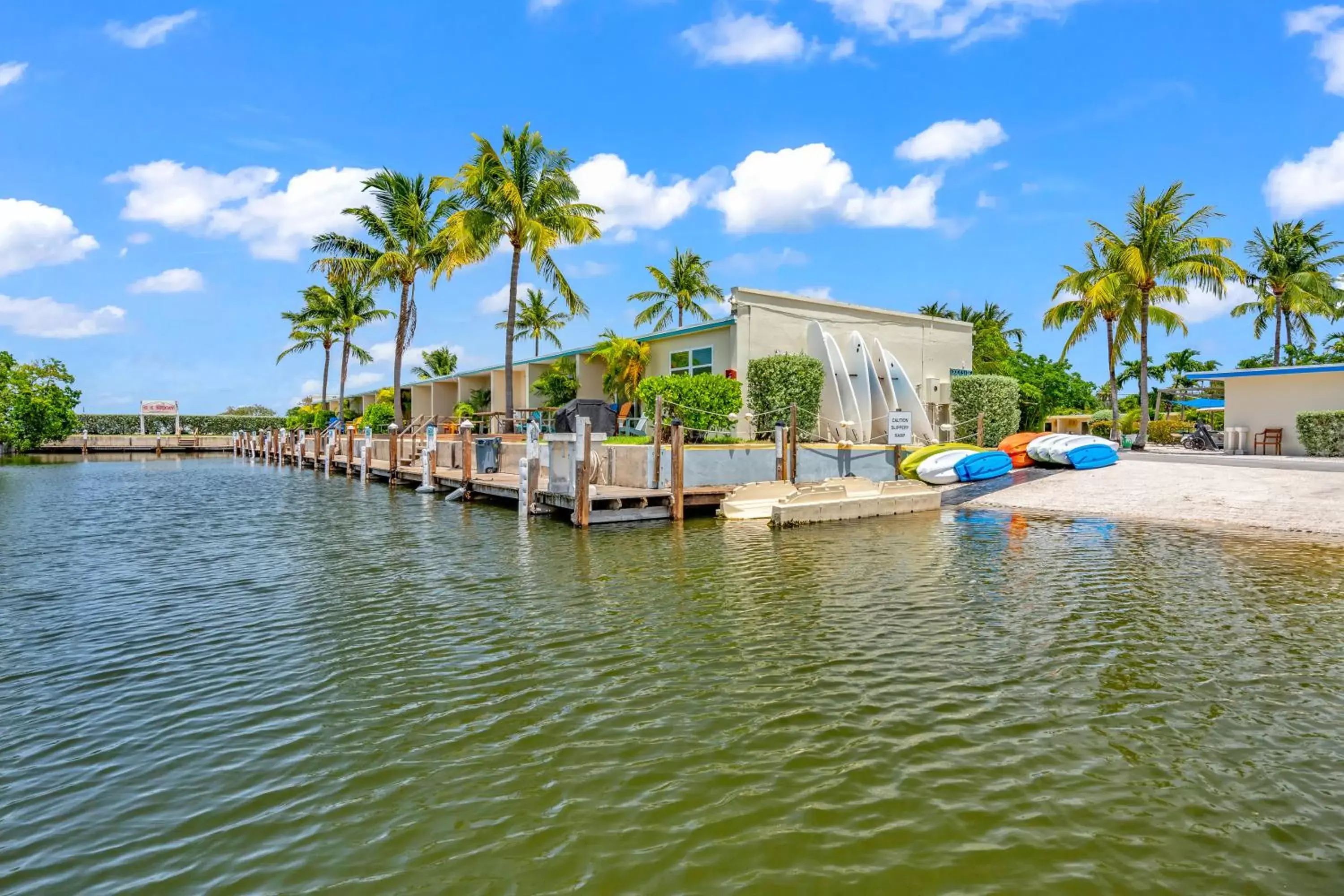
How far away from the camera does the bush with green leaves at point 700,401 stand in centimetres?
2123

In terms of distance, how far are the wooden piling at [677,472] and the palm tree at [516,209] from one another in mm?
12907

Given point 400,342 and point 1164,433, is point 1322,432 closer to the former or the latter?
point 1164,433

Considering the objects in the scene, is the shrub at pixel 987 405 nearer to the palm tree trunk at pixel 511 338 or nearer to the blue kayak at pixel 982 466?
the blue kayak at pixel 982 466

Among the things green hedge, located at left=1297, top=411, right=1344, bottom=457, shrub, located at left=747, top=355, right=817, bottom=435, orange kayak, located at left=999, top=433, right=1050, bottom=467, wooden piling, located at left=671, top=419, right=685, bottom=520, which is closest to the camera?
wooden piling, located at left=671, top=419, right=685, bottom=520

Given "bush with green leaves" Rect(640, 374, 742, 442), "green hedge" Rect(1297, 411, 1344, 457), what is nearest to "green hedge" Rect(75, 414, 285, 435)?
"bush with green leaves" Rect(640, 374, 742, 442)

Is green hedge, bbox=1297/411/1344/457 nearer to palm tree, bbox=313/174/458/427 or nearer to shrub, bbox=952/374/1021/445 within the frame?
shrub, bbox=952/374/1021/445

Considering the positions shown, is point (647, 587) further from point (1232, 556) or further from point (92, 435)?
point (92, 435)

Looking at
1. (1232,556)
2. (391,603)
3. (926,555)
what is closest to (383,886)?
(391,603)

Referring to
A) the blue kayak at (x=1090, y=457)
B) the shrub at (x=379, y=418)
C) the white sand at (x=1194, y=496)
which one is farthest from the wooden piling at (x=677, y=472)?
the shrub at (x=379, y=418)

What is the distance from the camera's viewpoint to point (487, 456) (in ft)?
82.2

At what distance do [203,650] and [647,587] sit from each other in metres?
5.13

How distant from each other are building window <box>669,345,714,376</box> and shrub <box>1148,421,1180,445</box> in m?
25.1

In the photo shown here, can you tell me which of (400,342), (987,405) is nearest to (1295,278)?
(987,405)

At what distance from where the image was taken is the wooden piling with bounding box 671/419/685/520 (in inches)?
687
